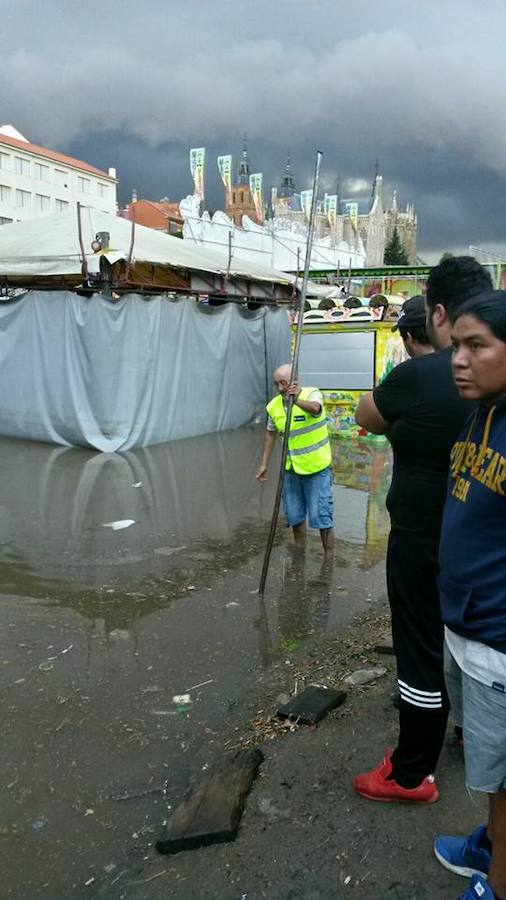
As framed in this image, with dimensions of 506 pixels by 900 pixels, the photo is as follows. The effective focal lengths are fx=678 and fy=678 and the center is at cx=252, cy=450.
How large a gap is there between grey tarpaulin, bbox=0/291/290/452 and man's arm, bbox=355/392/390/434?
26.5 feet

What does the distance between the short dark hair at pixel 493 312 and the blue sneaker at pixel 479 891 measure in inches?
58.8

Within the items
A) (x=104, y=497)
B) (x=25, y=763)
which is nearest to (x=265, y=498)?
(x=104, y=497)

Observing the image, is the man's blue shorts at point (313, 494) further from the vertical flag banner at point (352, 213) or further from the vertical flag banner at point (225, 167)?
the vertical flag banner at point (352, 213)

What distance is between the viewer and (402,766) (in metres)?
2.50

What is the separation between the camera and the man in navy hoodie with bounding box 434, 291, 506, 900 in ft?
5.78

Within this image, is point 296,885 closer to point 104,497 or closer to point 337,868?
point 337,868

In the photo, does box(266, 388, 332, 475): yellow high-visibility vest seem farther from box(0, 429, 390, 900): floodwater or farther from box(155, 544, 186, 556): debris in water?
box(155, 544, 186, 556): debris in water

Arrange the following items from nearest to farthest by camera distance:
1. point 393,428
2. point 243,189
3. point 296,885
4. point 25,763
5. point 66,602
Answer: point 296,885 → point 393,428 → point 25,763 → point 66,602 → point 243,189

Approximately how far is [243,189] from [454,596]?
219 feet

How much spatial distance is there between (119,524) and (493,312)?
5486 millimetres

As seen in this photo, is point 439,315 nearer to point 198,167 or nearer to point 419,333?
point 419,333

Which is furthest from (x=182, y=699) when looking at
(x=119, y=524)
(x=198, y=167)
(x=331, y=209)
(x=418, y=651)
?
(x=331, y=209)

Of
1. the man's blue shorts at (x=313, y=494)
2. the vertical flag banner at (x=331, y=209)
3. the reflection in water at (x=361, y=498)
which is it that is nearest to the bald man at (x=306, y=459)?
the man's blue shorts at (x=313, y=494)

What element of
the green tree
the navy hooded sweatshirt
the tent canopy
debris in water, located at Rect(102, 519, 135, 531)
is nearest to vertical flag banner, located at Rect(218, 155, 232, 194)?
the tent canopy
